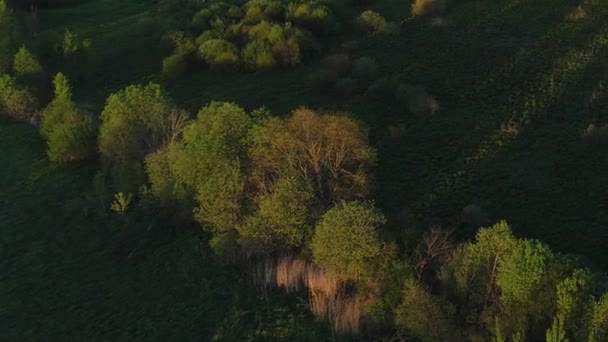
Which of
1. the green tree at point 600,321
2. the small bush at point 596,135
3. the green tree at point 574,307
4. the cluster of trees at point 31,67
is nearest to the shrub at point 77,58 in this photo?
the cluster of trees at point 31,67

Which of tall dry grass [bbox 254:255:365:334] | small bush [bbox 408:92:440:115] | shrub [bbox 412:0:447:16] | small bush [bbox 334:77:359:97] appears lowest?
tall dry grass [bbox 254:255:365:334]

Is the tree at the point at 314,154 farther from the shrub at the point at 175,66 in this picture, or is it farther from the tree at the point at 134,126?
the shrub at the point at 175,66

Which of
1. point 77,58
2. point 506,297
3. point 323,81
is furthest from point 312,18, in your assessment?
point 506,297

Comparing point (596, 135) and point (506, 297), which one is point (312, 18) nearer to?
point (596, 135)

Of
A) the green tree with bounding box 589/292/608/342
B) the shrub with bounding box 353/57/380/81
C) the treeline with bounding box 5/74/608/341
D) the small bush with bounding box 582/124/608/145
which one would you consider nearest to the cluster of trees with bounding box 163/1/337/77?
the shrub with bounding box 353/57/380/81

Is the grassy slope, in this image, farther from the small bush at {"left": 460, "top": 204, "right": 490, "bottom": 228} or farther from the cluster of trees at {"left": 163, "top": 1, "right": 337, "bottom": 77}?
the cluster of trees at {"left": 163, "top": 1, "right": 337, "bottom": 77}

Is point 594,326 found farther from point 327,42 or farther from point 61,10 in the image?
point 61,10
